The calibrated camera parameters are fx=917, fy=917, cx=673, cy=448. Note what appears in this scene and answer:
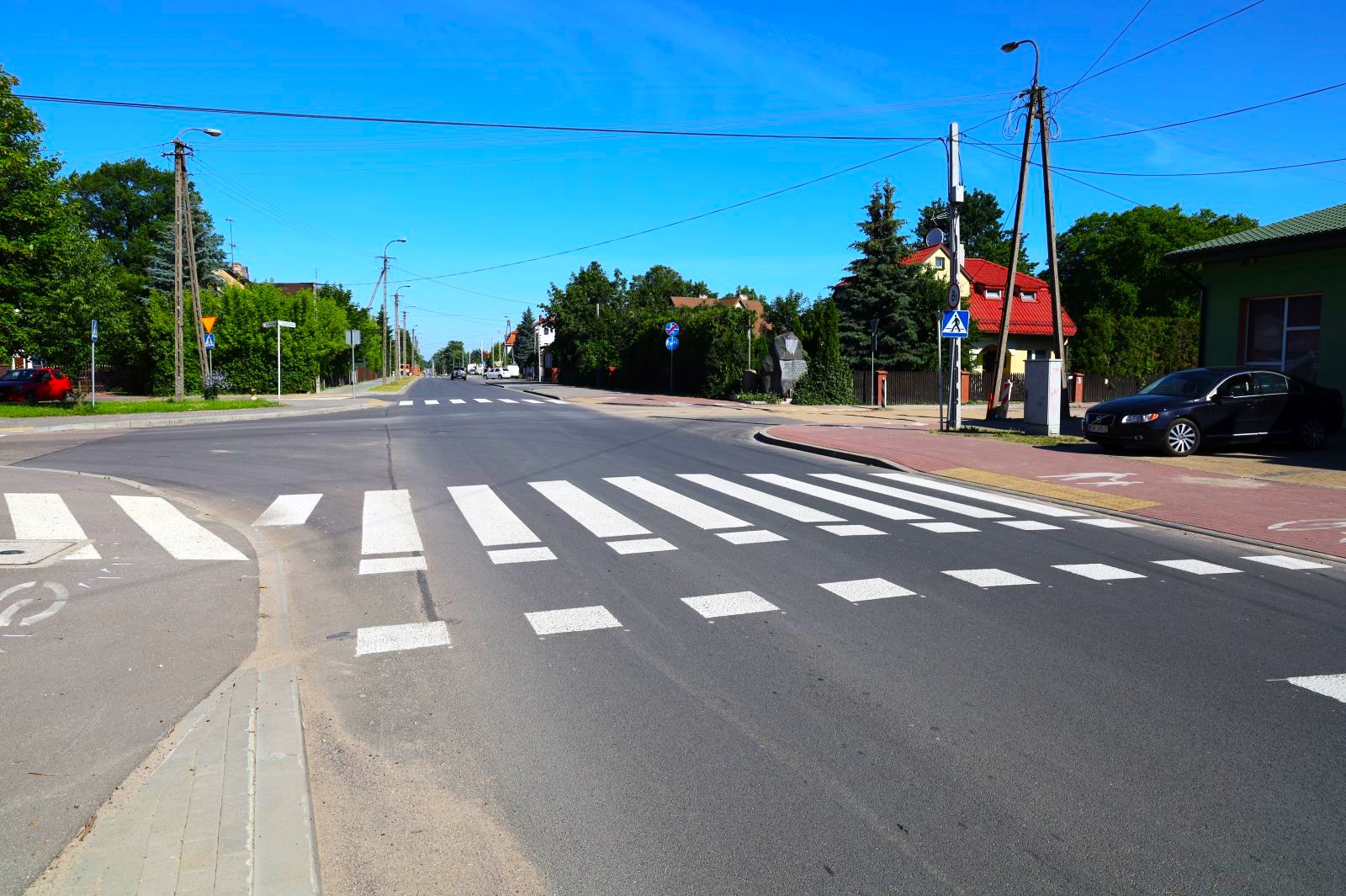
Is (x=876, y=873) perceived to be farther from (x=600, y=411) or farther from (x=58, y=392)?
(x=58, y=392)

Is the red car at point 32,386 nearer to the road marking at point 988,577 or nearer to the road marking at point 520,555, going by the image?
the road marking at point 520,555

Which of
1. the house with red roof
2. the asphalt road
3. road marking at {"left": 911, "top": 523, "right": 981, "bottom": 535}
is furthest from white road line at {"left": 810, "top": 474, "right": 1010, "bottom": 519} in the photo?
the house with red roof

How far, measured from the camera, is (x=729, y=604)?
20.9 ft

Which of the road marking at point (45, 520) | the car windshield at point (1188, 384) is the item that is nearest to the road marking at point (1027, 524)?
the car windshield at point (1188, 384)

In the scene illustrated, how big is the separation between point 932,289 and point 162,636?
3826 cm

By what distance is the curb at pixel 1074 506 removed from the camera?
8453 millimetres

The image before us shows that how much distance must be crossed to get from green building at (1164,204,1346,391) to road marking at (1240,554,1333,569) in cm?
1310

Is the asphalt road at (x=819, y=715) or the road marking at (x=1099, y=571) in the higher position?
the road marking at (x=1099, y=571)

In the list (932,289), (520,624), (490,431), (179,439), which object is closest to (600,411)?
(490,431)

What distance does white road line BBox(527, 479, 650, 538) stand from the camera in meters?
9.06

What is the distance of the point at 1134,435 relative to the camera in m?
15.7

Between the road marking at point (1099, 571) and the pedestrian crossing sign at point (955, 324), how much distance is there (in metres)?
12.9

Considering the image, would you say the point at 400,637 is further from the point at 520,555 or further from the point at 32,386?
the point at 32,386

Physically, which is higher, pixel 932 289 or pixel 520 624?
pixel 932 289
